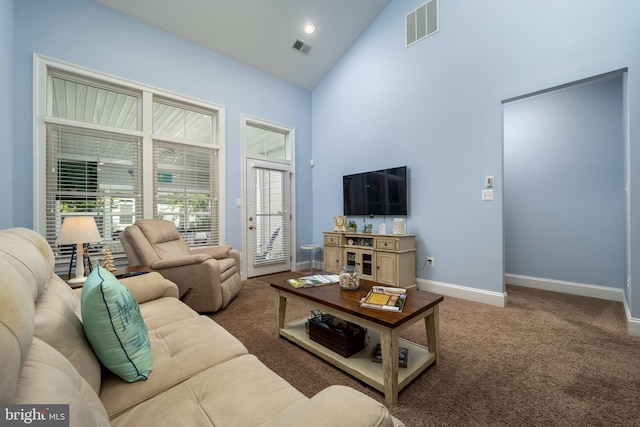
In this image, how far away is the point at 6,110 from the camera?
7.66ft

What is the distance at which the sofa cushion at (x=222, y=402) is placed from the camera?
2.63 ft

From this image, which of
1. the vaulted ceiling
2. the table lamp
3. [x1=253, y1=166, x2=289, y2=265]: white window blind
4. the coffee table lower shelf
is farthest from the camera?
[x1=253, y1=166, x2=289, y2=265]: white window blind

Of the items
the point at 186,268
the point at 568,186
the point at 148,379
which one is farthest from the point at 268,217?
the point at 568,186

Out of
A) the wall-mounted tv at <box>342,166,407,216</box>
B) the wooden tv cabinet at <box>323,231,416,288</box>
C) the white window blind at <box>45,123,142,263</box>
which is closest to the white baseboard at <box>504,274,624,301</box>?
the wooden tv cabinet at <box>323,231,416,288</box>

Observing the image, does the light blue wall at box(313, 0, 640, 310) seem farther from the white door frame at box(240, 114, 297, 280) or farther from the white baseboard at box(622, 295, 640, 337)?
the white door frame at box(240, 114, 297, 280)

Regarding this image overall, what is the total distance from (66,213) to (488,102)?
15.5 ft

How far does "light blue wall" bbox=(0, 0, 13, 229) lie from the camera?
2.20 meters

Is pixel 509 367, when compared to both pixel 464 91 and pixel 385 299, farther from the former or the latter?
pixel 464 91

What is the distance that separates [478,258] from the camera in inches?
119

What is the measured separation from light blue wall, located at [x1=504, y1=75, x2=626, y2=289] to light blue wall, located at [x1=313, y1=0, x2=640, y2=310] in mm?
1017

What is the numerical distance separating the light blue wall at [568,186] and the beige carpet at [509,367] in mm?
707

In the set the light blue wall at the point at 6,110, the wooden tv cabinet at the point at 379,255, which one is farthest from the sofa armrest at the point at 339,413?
the light blue wall at the point at 6,110

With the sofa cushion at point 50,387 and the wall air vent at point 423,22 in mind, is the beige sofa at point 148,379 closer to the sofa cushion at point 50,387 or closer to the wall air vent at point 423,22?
the sofa cushion at point 50,387

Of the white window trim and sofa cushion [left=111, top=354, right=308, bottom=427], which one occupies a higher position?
the white window trim
